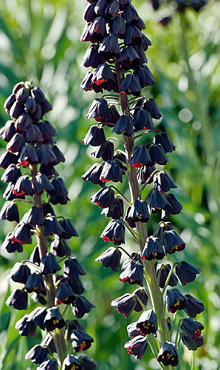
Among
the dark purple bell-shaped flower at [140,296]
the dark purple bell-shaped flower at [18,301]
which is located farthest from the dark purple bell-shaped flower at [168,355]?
the dark purple bell-shaped flower at [18,301]

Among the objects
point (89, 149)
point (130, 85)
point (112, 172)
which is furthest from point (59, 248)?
point (89, 149)

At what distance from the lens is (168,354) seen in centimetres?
78

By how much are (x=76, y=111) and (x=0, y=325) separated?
119 centimetres

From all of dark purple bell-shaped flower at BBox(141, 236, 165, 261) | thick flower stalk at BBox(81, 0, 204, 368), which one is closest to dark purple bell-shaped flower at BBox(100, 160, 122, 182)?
thick flower stalk at BBox(81, 0, 204, 368)

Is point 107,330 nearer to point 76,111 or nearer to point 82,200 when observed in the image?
point 82,200

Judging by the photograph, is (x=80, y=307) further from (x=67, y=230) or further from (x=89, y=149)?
(x=89, y=149)

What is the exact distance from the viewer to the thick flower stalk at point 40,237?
2.98ft

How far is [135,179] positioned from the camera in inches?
33.7

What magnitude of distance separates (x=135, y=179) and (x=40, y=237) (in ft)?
0.88

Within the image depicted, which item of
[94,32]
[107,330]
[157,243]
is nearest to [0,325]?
[107,330]

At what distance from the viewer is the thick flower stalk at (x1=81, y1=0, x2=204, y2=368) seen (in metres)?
0.80

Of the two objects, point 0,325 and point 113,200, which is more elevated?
point 113,200

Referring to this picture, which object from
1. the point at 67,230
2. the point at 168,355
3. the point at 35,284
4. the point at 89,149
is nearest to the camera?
the point at 168,355

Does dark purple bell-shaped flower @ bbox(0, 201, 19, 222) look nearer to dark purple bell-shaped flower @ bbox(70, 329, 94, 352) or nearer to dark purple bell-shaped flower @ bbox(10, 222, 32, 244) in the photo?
dark purple bell-shaped flower @ bbox(10, 222, 32, 244)
